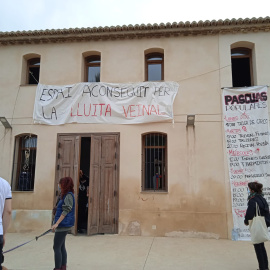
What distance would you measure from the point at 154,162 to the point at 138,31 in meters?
4.57

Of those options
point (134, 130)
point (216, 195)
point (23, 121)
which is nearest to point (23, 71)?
point (23, 121)

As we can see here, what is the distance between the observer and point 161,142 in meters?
10.0

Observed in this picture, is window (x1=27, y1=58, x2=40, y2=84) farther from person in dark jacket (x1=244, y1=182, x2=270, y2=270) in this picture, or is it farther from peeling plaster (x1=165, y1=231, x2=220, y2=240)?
person in dark jacket (x1=244, y1=182, x2=270, y2=270)

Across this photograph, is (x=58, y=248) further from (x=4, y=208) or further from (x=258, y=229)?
(x=258, y=229)

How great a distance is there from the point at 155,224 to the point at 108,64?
224 inches

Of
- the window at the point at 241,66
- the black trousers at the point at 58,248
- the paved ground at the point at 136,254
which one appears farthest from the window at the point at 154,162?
the black trousers at the point at 58,248

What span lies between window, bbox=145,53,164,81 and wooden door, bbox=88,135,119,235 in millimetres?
2610

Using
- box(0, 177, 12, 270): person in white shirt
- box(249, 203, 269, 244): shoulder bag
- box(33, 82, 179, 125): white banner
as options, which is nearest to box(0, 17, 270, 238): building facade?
box(33, 82, 179, 125): white banner

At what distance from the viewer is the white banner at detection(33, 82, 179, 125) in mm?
9977

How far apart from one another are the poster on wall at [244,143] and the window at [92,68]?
4637 millimetres

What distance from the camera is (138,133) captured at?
9.91 metres

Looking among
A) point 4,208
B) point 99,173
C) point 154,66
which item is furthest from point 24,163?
point 4,208

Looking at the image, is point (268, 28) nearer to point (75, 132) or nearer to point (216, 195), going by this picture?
point (216, 195)

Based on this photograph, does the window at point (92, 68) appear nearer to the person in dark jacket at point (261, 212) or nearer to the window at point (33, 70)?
the window at point (33, 70)
